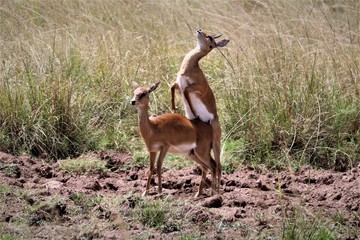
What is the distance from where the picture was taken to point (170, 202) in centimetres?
630

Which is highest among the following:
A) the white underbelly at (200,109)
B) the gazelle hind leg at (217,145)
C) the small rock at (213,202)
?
the white underbelly at (200,109)

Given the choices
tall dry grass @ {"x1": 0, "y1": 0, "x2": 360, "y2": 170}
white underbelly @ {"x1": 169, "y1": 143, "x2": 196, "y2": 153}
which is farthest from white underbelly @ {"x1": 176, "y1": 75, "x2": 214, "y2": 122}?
tall dry grass @ {"x1": 0, "y1": 0, "x2": 360, "y2": 170}

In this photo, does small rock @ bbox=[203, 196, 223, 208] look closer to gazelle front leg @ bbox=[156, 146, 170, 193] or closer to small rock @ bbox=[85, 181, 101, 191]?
gazelle front leg @ bbox=[156, 146, 170, 193]

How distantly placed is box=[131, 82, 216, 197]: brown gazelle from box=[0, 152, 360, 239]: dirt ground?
0.29 m

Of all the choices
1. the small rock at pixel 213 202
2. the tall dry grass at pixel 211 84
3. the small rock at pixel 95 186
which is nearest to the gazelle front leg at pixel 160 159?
the small rock at pixel 213 202

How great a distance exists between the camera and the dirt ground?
5.67 meters

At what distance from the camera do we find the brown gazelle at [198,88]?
6996 mm

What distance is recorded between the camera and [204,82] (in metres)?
7.06

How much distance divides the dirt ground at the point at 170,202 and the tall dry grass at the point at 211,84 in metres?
0.37

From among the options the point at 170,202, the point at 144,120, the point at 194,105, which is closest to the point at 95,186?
the point at 144,120

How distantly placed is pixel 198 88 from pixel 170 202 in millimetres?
1188

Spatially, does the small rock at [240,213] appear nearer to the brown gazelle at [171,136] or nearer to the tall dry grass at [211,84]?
the brown gazelle at [171,136]

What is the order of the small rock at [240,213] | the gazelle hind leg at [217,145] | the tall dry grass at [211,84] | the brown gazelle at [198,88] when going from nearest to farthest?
the small rock at [240,213] < the brown gazelle at [198,88] < the gazelle hind leg at [217,145] < the tall dry grass at [211,84]

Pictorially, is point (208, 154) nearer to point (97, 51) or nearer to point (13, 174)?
point (13, 174)
